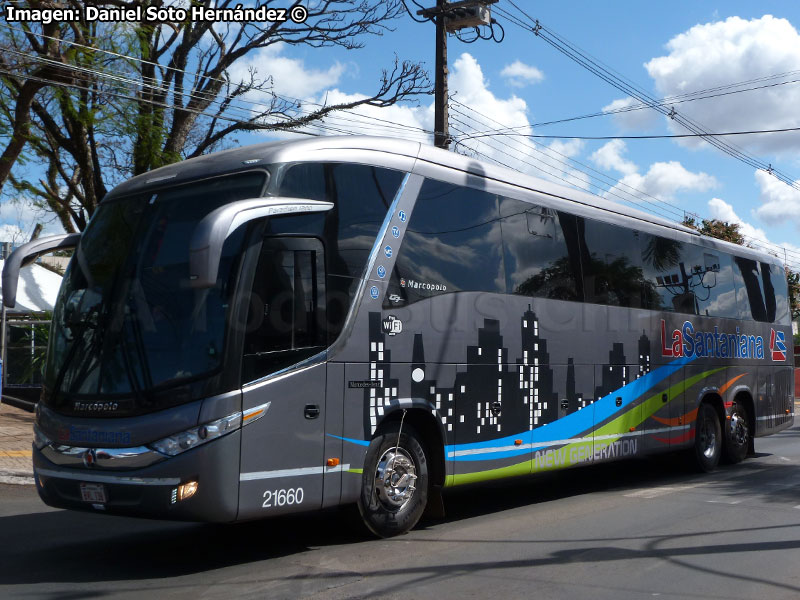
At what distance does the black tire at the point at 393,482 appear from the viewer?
806 cm

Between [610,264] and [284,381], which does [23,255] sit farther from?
[610,264]

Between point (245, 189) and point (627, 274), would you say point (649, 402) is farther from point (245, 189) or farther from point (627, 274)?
point (245, 189)

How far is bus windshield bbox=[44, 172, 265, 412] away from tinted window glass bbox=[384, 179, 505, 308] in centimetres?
182

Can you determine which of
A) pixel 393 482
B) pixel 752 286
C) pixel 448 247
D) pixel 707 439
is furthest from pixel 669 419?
pixel 393 482

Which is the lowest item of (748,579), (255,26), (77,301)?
(748,579)

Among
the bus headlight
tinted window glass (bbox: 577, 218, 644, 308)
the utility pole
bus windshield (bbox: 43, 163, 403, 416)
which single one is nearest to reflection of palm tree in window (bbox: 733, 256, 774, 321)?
tinted window glass (bbox: 577, 218, 644, 308)

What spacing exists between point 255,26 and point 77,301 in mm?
17422

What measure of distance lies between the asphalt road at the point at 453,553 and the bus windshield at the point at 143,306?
138 centimetres

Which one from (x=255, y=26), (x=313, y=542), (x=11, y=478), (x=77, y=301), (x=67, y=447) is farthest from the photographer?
(x=255, y=26)

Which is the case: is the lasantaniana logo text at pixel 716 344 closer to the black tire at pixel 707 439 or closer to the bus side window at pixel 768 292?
the bus side window at pixel 768 292

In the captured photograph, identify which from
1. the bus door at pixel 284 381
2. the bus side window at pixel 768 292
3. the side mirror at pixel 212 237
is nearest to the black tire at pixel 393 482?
the bus door at pixel 284 381

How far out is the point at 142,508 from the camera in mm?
6730

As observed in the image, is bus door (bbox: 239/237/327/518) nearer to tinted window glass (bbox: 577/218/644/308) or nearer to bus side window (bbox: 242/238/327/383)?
bus side window (bbox: 242/238/327/383)

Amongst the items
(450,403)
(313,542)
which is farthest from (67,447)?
(450,403)
